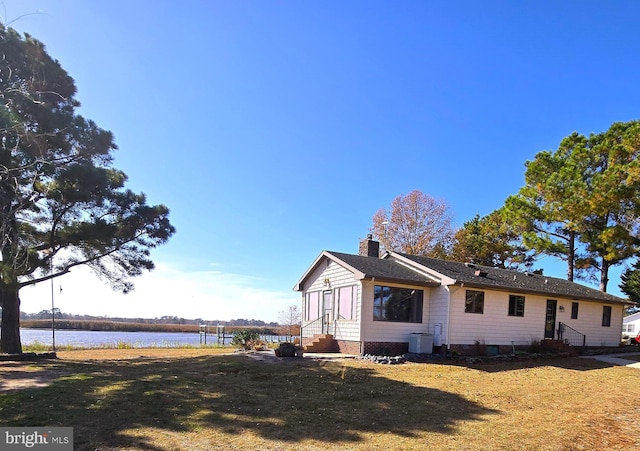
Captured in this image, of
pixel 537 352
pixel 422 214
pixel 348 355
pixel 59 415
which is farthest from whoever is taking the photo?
pixel 422 214

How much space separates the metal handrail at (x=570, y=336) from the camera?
2011 cm

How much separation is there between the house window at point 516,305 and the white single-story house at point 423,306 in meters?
0.04

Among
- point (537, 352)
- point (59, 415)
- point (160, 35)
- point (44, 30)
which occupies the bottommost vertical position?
point (537, 352)

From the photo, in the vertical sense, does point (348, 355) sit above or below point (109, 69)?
below

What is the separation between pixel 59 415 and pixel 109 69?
7.07m

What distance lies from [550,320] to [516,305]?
9.23ft

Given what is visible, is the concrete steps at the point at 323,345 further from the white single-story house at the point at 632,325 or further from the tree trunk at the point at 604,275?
the white single-story house at the point at 632,325

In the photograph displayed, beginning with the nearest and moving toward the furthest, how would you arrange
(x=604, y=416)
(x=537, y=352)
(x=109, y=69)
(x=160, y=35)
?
(x=604, y=416)
(x=109, y=69)
(x=160, y=35)
(x=537, y=352)

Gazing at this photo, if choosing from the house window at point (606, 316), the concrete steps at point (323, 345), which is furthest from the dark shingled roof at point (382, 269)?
the house window at point (606, 316)

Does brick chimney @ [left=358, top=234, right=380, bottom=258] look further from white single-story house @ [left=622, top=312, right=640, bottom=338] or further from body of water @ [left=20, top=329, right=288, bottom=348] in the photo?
white single-story house @ [left=622, top=312, right=640, bottom=338]

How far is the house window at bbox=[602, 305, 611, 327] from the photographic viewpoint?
74.0ft

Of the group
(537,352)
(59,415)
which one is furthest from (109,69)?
(537,352)

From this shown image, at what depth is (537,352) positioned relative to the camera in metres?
18.5

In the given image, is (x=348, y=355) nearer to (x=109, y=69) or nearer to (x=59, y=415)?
(x=59, y=415)
